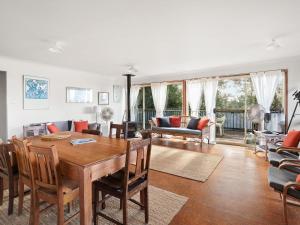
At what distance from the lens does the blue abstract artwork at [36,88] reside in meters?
4.64

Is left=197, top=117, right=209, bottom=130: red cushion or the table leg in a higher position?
left=197, top=117, right=209, bottom=130: red cushion

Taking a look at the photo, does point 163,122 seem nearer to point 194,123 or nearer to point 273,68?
point 194,123

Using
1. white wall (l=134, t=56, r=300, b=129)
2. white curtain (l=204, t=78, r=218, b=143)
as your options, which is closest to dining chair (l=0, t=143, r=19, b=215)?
white curtain (l=204, t=78, r=218, b=143)

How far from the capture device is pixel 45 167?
1.54 metres

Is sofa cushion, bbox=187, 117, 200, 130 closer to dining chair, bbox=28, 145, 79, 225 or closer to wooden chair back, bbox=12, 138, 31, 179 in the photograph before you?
dining chair, bbox=28, 145, 79, 225

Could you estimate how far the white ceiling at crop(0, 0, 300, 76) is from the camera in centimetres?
203

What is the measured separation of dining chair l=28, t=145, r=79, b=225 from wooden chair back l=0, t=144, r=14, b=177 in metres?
0.52

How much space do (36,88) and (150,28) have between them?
150 inches

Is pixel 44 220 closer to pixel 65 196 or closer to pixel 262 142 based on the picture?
pixel 65 196

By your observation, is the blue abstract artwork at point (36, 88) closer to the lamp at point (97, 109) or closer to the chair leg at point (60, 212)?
the lamp at point (97, 109)

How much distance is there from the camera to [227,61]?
4.57 meters

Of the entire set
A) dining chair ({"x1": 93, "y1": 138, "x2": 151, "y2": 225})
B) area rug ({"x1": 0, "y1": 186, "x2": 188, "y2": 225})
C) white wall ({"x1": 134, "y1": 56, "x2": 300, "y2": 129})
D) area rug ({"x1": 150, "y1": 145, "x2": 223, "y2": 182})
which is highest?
white wall ({"x1": 134, "y1": 56, "x2": 300, "y2": 129})

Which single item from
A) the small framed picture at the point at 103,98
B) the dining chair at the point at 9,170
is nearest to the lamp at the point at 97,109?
the small framed picture at the point at 103,98

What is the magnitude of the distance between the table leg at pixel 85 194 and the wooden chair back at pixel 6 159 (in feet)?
3.47
